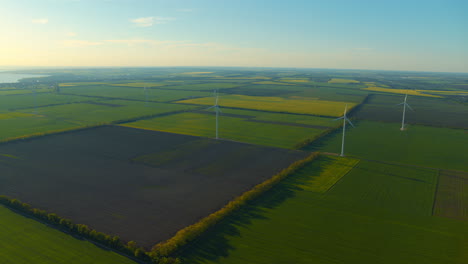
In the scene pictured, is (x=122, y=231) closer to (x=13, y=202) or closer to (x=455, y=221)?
(x=13, y=202)

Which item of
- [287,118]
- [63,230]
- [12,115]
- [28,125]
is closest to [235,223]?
[63,230]

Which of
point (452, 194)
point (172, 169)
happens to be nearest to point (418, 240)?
point (452, 194)

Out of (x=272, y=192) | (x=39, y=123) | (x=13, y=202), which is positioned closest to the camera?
(x=13, y=202)

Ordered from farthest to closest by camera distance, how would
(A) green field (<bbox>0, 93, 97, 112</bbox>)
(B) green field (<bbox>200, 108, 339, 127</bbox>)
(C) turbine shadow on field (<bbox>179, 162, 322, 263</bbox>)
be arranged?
1. (A) green field (<bbox>0, 93, 97, 112</bbox>)
2. (B) green field (<bbox>200, 108, 339, 127</bbox>)
3. (C) turbine shadow on field (<bbox>179, 162, 322, 263</bbox>)

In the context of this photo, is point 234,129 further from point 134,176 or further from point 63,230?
point 63,230

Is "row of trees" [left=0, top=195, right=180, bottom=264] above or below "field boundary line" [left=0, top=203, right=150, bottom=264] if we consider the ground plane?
above

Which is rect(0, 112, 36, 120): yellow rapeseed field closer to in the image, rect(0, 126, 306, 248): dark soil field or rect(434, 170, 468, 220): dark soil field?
rect(0, 126, 306, 248): dark soil field

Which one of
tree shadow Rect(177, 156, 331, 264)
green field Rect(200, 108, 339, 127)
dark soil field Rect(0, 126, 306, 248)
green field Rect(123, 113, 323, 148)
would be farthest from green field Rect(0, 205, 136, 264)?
green field Rect(200, 108, 339, 127)
